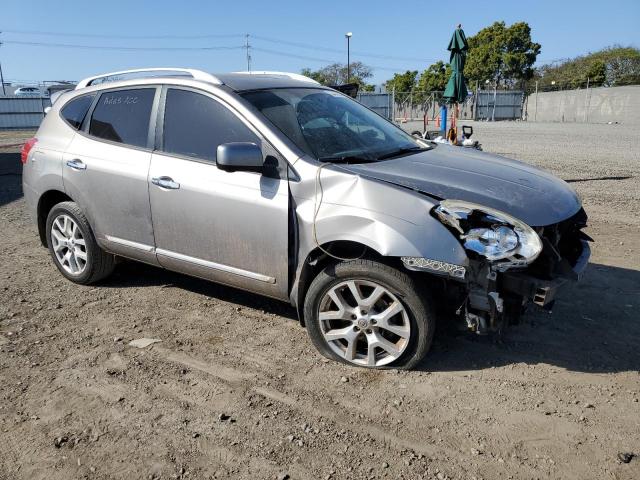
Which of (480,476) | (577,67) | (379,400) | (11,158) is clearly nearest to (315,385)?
(379,400)

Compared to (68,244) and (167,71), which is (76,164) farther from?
(167,71)

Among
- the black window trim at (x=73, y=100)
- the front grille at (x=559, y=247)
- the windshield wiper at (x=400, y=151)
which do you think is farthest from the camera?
the black window trim at (x=73, y=100)

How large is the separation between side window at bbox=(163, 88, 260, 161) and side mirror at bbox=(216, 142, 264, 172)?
0.75 ft

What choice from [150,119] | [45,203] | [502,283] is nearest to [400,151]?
[502,283]

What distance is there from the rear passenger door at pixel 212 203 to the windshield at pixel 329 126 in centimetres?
25

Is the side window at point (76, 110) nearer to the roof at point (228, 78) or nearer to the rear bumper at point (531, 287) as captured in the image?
the roof at point (228, 78)

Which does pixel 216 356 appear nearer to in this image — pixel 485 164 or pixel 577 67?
pixel 485 164

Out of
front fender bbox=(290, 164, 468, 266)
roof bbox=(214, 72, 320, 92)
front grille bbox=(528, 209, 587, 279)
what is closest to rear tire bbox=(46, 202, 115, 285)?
roof bbox=(214, 72, 320, 92)

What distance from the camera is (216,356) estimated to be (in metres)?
3.72

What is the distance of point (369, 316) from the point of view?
3.37m

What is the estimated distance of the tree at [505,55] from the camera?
192 ft

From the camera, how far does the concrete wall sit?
35.0 meters

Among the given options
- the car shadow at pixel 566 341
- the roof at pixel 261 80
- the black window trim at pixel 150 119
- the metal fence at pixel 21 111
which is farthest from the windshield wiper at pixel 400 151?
the metal fence at pixel 21 111

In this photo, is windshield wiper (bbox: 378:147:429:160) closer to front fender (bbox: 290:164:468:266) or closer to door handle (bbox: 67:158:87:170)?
front fender (bbox: 290:164:468:266)
